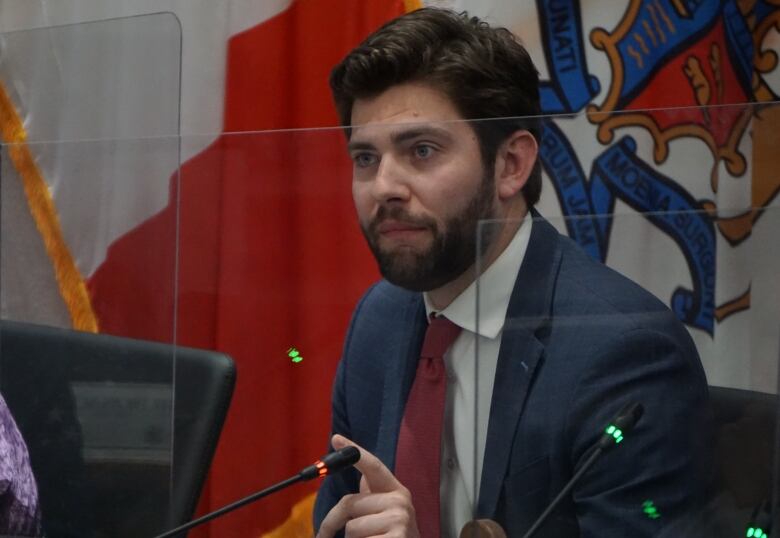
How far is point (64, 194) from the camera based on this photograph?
1.63 metres

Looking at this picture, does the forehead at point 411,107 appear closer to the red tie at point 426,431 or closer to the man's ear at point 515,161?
the man's ear at point 515,161

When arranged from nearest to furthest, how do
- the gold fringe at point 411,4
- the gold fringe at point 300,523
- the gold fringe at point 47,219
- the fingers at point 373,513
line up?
the fingers at point 373,513
the gold fringe at point 300,523
the gold fringe at point 47,219
the gold fringe at point 411,4

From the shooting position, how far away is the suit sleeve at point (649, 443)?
0.98 m

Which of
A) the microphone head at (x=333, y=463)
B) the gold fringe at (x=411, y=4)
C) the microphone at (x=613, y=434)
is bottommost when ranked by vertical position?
the microphone head at (x=333, y=463)

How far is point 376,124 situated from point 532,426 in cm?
32

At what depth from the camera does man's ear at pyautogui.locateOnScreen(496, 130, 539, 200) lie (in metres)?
1.06

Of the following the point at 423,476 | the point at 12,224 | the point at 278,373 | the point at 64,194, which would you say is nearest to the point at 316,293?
the point at 278,373

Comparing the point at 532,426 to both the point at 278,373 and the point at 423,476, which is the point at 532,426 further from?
the point at 278,373

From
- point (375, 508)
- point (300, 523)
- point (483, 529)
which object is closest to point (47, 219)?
point (300, 523)

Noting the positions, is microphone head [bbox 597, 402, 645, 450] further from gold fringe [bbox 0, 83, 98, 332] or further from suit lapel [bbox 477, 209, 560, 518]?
gold fringe [bbox 0, 83, 98, 332]

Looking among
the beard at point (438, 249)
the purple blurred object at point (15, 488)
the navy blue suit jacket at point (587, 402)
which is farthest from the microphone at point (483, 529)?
the purple blurred object at point (15, 488)

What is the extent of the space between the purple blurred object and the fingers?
0.37 meters

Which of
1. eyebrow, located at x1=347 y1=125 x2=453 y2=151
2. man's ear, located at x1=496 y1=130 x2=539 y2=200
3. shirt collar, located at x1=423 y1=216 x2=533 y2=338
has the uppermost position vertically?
eyebrow, located at x1=347 y1=125 x2=453 y2=151

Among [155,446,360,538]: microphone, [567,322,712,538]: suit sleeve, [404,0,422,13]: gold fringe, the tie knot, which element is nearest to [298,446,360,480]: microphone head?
[155,446,360,538]: microphone
